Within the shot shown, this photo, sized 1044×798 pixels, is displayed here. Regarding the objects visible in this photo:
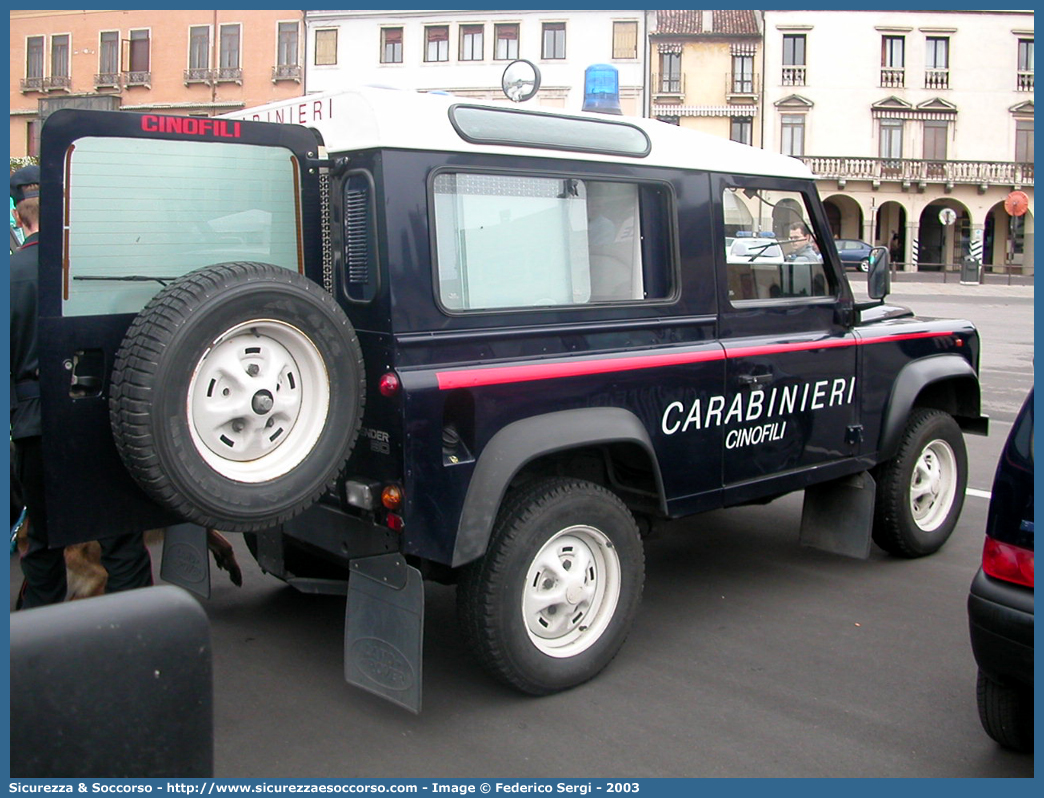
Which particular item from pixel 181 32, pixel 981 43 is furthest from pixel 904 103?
pixel 181 32

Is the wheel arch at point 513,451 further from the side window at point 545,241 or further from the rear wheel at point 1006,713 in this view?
the rear wheel at point 1006,713

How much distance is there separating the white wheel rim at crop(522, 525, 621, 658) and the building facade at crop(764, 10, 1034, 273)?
46.9 meters

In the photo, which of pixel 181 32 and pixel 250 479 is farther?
pixel 181 32

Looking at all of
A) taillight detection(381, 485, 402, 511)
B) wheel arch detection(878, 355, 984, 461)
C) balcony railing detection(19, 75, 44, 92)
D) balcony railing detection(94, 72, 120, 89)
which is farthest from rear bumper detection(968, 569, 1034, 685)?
balcony railing detection(19, 75, 44, 92)

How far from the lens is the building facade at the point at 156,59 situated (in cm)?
4462

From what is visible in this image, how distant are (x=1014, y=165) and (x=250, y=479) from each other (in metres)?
51.7

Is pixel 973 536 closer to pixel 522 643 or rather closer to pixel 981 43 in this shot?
pixel 522 643

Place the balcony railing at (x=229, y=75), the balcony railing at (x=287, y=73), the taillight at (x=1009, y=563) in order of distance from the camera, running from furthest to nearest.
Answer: the balcony railing at (x=229, y=75)
the balcony railing at (x=287, y=73)
the taillight at (x=1009, y=563)

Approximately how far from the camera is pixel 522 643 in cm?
381

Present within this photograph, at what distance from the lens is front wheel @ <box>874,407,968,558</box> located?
5.45 metres

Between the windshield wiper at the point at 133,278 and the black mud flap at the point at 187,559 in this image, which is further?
the black mud flap at the point at 187,559

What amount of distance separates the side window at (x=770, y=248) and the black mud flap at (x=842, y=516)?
40.2 inches

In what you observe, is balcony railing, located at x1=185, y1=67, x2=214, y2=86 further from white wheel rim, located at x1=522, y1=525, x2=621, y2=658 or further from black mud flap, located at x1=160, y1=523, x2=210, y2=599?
white wheel rim, located at x1=522, y1=525, x2=621, y2=658

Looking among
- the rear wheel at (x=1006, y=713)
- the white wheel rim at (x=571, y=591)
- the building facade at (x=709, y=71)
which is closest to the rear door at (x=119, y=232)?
the white wheel rim at (x=571, y=591)
